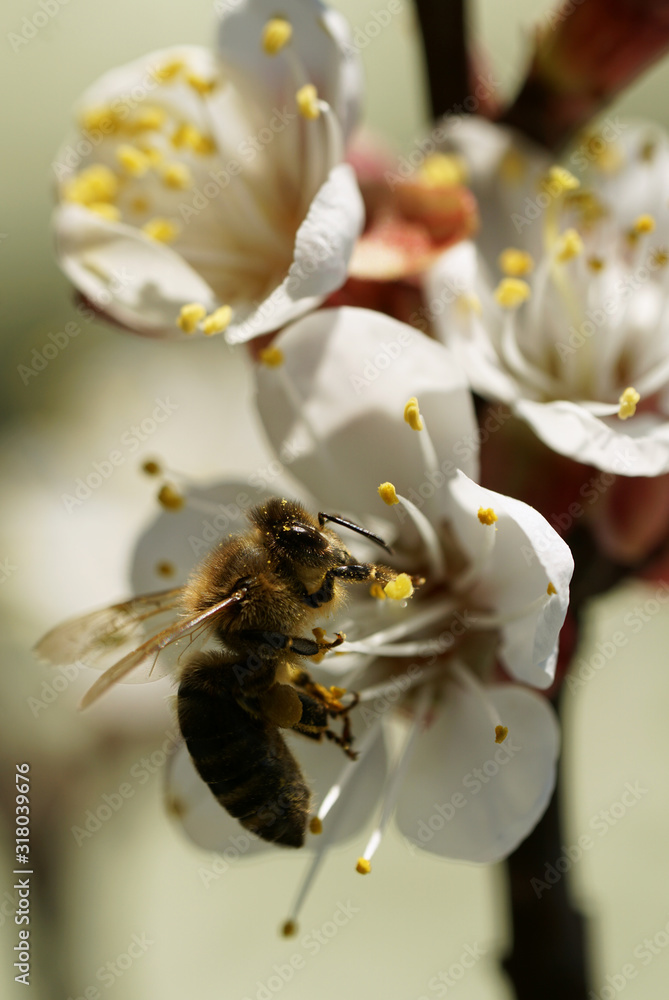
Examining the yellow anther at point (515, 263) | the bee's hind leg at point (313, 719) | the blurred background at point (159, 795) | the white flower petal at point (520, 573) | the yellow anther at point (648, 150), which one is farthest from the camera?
the blurred background at point (159, 795)

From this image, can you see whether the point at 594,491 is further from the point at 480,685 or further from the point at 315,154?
the point at 315,154

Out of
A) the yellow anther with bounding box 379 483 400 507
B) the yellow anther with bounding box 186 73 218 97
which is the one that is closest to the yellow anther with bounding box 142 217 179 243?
the yellow anther with bounding box 186 73 218 97

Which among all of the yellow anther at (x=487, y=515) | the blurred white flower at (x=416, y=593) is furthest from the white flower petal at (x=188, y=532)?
the yellow anther at (x=487, y=515)

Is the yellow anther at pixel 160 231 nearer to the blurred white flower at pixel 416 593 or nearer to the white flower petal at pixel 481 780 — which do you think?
the blurred white flower at pixel 416 593

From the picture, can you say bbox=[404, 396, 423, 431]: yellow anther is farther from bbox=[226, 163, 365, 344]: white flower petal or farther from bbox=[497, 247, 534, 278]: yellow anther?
bbox=[497, 247, 534, 278]: yellow anther

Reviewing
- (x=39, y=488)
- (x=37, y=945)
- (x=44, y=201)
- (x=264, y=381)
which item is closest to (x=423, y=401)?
(x=264, y=381)
